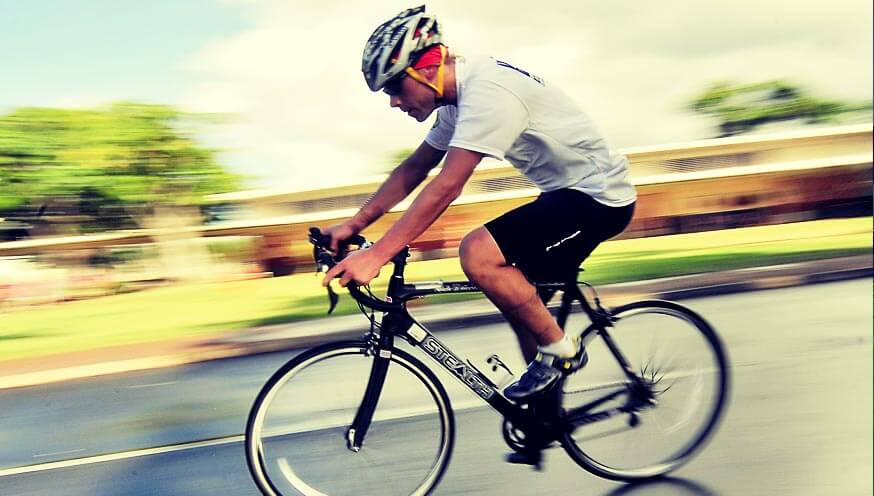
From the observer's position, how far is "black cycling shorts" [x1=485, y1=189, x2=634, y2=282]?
3.51 m

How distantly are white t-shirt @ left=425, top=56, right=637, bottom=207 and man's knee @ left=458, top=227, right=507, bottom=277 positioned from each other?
1.06ft

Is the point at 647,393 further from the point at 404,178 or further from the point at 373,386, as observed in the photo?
the point at 404,178

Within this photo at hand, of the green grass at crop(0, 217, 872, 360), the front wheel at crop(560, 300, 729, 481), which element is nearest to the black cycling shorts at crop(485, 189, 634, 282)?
the front wheel at crop(560, 300, 729, 481)

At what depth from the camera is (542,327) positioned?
3588 millimetres

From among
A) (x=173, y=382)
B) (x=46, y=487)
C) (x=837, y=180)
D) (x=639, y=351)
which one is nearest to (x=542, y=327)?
(x=639, y=351)

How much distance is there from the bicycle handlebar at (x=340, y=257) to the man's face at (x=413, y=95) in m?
0.51

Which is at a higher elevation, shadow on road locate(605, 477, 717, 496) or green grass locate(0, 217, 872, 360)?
shadow on road locate(605, 477, 717, 496)

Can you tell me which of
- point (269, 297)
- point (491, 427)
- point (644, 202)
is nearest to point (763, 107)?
point (644, 202)

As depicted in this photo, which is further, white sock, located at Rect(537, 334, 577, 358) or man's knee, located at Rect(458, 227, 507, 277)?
white sock, located at Rect(537, 334, 577, 358)

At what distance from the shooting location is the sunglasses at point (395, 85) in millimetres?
3340

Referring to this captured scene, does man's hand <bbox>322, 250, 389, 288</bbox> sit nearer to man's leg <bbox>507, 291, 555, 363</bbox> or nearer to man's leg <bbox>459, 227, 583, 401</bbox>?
man's leg <bbox>459, 227, 583, 401</bbox>

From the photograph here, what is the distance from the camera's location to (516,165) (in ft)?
12.0

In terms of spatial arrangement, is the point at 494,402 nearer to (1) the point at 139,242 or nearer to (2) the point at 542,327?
(2) the point at 542,327

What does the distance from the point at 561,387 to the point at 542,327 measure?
331 millimetres
